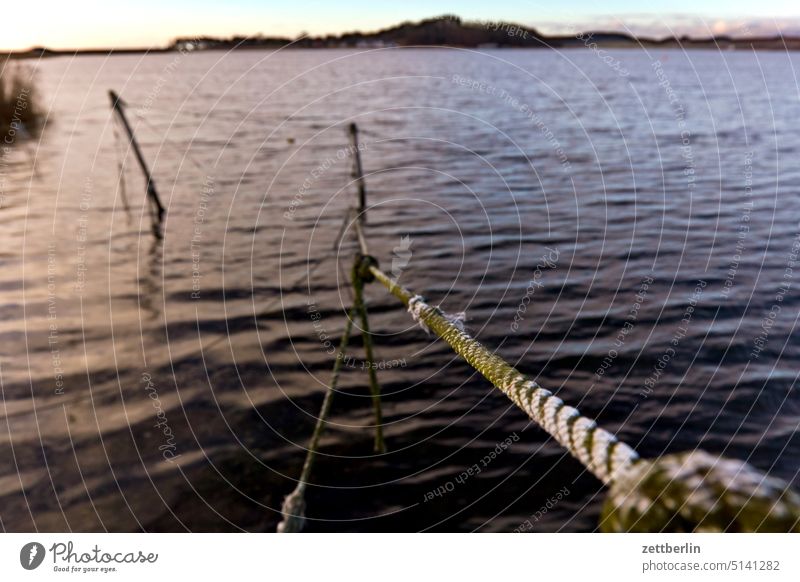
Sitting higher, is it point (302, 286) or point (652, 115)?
point (652, 115)

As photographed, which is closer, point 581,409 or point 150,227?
point 581,409

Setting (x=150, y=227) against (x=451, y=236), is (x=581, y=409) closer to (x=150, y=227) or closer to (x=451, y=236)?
(x=451, y=236)

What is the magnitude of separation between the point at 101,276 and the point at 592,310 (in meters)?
8.29

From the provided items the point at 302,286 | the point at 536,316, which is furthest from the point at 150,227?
the point at 536,316

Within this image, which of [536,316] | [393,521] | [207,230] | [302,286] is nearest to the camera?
[393,521]

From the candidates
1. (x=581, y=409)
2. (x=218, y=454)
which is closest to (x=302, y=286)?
(x=218, y=454)

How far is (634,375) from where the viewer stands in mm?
7160

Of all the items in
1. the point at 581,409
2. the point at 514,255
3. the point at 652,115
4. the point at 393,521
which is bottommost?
the point at 393,521

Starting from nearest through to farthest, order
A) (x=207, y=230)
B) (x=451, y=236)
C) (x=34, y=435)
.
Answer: (x=34, y=435) → (x=451, y=236) → (x=207, y=230)

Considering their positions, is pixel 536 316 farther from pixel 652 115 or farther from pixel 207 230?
pixel 652 115

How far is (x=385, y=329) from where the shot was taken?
8703mm

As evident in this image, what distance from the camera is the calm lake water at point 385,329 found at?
18.5 feet

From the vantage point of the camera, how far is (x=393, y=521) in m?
5.29

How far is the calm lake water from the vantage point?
5.64 m
